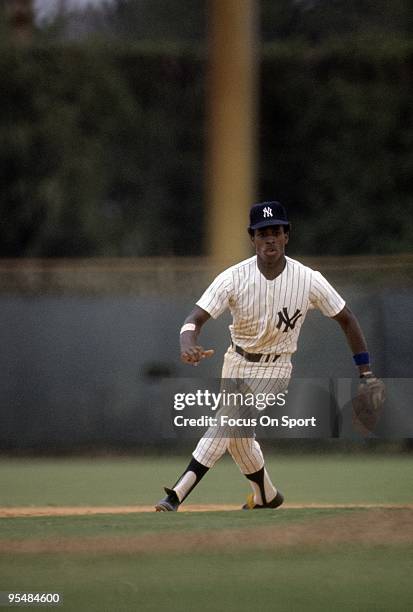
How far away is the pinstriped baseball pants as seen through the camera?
7.12 m

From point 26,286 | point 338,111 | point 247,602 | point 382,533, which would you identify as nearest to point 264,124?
point 338,111

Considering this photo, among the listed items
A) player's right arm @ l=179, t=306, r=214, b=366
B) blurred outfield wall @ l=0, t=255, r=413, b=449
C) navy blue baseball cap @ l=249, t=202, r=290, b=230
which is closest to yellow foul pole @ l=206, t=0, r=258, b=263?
blurred outfield wall @ l=0, t=255, r=413, b=449

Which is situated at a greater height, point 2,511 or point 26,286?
point 26,286

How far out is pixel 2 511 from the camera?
320 inches

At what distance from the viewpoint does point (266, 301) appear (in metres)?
7.01

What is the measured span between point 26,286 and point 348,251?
8.53 metres

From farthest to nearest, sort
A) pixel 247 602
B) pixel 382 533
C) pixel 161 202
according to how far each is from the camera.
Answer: pixel 161 202, pixel 382 533, pixel 247 602

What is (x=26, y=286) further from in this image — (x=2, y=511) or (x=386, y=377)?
(x=2, y=511)

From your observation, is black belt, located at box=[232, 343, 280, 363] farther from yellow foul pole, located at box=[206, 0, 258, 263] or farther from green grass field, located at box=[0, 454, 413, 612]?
yellow foul pole, located at box=[206, 0, 258, 263]

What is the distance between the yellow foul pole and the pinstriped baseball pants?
5.68 metres

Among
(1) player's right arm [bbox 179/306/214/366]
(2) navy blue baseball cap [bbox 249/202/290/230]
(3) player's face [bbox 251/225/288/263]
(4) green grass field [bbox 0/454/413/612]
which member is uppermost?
(2) navy blue baseball cap [bbox 249/202/290/230]

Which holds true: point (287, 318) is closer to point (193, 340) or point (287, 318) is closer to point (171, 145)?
point (193, 340)

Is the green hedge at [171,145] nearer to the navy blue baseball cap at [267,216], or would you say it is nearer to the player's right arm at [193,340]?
the navy blue baseball cap at [267,216]

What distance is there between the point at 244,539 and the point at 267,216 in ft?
6.05
